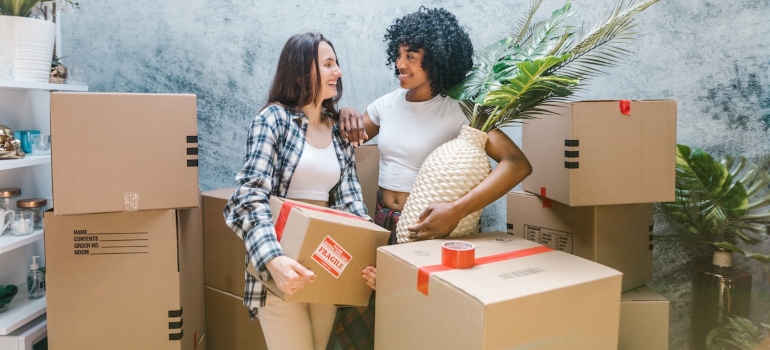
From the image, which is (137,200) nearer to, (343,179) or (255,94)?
(343,179)

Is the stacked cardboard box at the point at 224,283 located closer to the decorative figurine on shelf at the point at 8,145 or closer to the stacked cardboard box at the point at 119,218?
the stacked cardboard box at the point at 119,218

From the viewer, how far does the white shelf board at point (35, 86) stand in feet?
6.23

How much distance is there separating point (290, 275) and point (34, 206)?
46.6 inches

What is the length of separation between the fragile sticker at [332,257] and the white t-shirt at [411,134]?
21.6 inches

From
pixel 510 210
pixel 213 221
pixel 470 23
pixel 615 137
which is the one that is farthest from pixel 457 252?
pixel 470 23

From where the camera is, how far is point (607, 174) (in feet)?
5.83

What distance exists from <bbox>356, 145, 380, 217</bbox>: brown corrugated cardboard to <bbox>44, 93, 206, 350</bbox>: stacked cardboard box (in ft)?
2.47

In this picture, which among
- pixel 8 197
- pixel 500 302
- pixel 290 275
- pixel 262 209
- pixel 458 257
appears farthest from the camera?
pixel 8 197

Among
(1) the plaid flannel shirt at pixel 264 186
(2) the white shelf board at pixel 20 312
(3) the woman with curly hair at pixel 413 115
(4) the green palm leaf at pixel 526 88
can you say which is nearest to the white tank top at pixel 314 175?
(1) the plaid flannel shirt at pixel 264 186

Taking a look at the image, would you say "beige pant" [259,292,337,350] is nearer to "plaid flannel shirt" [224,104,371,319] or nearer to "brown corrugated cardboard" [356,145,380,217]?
"plaid flannel shirt" [224,104,371,319]

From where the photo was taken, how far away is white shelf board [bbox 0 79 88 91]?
1899 mm

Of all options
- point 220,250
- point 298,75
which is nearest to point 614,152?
point 298,75

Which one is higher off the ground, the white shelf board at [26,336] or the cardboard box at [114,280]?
the cardboard box at [114,280]

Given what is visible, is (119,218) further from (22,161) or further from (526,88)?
(526,88)
